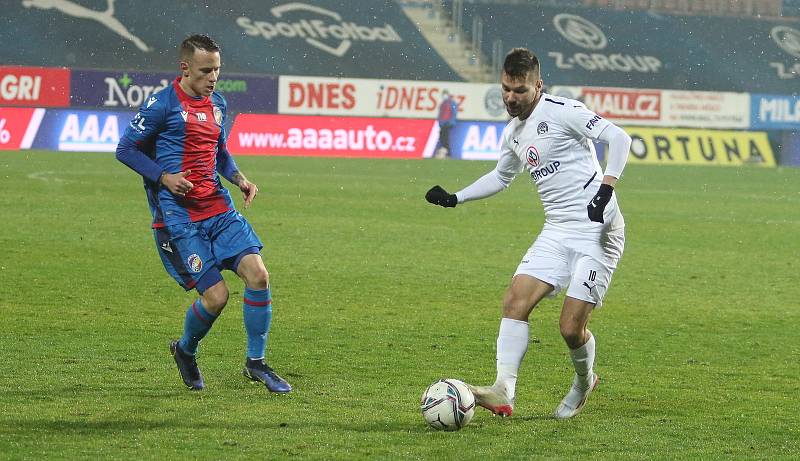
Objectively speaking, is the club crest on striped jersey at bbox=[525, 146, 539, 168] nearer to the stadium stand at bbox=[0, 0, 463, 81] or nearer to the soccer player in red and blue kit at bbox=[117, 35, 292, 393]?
the soccer player in red and blue kit at bbox=[117, 35, 292, 393]

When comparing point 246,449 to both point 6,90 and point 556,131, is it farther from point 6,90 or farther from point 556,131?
point 6,90

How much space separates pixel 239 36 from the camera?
4078 centimetres

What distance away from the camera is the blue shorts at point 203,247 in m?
6.13

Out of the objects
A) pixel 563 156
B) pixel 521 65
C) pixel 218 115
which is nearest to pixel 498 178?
pixel 563 156

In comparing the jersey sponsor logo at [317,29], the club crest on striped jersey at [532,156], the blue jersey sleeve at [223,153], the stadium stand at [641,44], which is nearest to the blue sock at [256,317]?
the blue jersey sleeve at [223,153]

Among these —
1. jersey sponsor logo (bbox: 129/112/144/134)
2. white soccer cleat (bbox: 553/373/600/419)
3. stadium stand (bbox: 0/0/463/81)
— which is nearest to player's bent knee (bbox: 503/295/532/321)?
white soccer cleat (bbox: 553/373/600/419)

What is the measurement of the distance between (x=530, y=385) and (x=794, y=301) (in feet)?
15.0

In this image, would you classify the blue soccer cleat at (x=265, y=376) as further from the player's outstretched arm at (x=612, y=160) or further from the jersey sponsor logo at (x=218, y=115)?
the player's outstretched arm at (x=612, y=160)

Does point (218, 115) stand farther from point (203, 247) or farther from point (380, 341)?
point (380, 341)

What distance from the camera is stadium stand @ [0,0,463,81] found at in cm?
3841

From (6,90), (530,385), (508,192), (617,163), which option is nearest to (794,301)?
(530,385)

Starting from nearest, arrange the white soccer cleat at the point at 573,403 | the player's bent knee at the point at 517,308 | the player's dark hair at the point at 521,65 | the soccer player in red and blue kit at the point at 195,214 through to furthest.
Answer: the player's dark hair at the point at 521,65
the player's bent knee at the point at 517,308
the white soccer cleat at the point at 573,403
the soccer player in red and blue kit at the point at 195,214

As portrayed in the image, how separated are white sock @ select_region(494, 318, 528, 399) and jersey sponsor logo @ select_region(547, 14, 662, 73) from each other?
38.7 m

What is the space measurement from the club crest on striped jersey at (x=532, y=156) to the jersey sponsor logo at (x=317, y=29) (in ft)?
118
